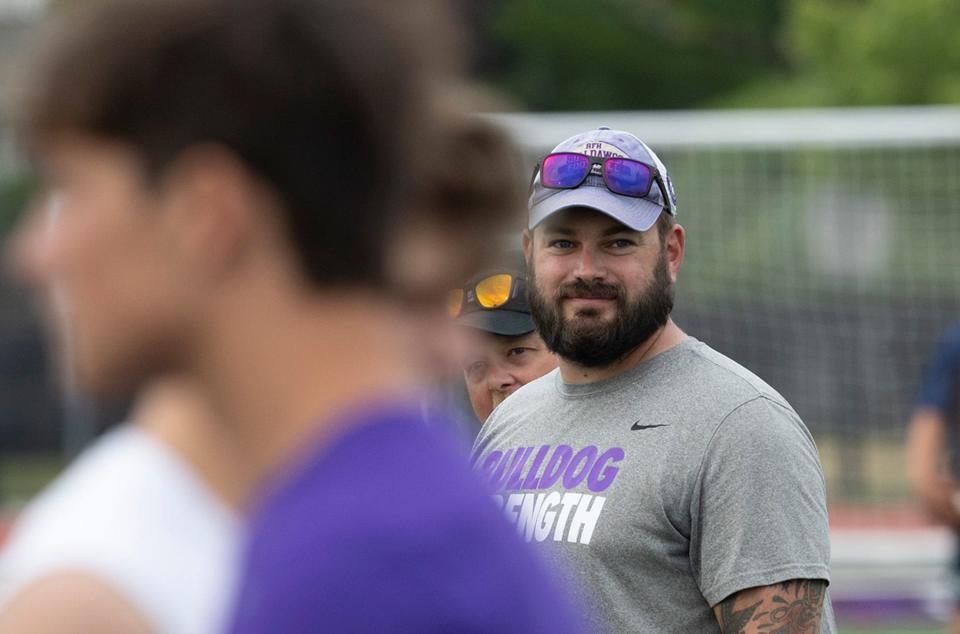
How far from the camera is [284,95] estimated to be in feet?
3.58

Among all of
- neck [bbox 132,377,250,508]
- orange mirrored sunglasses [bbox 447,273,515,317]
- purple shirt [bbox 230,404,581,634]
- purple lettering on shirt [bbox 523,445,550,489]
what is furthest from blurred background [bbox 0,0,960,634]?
purple shirt [bbox 230,404,581,634]

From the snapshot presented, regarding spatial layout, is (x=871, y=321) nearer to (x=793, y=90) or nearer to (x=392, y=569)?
(x=793, y=90)

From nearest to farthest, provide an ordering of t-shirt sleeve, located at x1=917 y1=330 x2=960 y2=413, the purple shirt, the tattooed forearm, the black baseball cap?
the purple shirt, the tattooed forearm, the black baseball cap, t-shirt sleeve, located at x1=917 y1=330 x2=960 y2=413

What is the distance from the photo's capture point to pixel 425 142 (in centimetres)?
116

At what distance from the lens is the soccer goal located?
498 inches

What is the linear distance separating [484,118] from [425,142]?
87mm

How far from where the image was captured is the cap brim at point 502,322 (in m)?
4.35

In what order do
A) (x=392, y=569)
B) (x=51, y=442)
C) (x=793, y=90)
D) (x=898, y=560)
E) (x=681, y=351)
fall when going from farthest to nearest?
(x=793, y=90) < (x=51, y=442) < (x=898, y=560) < (x=681, y=351) < (x=392, y=569)

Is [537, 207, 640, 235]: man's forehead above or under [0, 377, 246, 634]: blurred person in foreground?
under

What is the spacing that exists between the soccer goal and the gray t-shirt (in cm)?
892

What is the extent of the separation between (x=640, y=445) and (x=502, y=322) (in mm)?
1208

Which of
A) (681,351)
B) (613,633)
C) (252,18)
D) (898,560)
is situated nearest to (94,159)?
(252,18)

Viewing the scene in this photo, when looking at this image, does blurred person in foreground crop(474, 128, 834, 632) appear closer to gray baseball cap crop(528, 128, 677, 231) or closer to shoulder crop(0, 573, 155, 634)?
gray baseball cap crop(528, 128, 677, 231)

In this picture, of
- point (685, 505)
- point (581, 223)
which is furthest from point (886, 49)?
point (685, 505)
